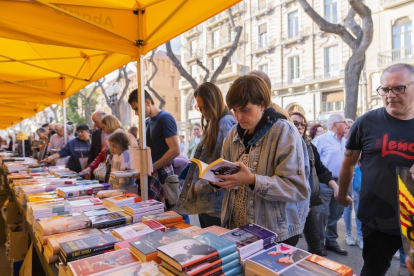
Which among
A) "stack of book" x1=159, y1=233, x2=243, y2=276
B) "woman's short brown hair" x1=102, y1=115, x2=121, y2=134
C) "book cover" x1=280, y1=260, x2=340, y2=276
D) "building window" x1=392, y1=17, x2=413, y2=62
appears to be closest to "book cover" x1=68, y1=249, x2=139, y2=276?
"stack of book" x1=159, y1=233, x2=243, y2=276

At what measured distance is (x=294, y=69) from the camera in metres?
22.5

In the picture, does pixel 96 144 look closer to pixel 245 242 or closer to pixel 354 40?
pixel 245 242

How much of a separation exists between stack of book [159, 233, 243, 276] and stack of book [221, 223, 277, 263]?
48mm

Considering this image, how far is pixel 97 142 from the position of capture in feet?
14.4

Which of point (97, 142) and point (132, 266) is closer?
point (132, 266)

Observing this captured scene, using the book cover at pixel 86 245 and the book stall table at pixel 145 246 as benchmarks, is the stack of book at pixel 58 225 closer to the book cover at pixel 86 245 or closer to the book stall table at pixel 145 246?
the book stall table at pixel 145 246

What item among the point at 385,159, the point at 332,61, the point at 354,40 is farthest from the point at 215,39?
the point at 385,159

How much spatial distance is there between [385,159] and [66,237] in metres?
2.02

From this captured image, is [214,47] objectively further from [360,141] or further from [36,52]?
[360,141]

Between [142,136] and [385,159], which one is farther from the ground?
[142,136]

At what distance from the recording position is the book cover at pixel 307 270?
103 centimetres

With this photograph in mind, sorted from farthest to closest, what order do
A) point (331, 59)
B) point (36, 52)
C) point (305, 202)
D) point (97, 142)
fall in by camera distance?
point (331, 59) → point (97, 142) → point (36, 52) → point (305, 202)

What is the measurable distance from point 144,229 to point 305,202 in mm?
930

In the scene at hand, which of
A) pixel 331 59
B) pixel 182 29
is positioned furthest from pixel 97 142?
pixel 331 59
